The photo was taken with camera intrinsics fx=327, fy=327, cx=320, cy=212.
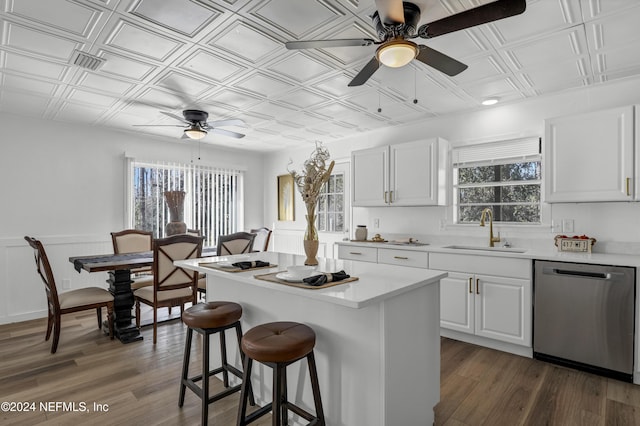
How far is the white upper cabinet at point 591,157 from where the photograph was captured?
8.80 feet

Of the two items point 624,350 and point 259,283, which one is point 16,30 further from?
point 624,350

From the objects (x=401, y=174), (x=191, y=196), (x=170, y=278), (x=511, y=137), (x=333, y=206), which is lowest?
(x=170, y=278)

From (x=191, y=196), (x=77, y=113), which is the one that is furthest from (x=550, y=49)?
(x=191, y=196)

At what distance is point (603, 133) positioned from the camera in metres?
2.77

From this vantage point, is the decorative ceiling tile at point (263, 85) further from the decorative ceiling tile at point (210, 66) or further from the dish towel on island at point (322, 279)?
the dish towel on island at point (322, 279)

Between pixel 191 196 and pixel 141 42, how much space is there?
3487mm

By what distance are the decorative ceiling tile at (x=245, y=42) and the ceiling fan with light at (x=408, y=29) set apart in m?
0.45

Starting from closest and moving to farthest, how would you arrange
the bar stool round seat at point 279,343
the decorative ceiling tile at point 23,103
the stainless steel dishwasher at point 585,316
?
the bar stool round seat at point 279,343 < the stainless steel dishwasher at point 585,316 < the decorative ceiling tile at point 23,103

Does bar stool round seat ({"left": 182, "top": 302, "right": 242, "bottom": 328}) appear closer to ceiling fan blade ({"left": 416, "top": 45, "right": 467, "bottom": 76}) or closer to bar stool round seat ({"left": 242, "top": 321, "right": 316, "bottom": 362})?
bar stool round seat ({"left": 242, "top": 321, "right": 316, "bottom": 362})

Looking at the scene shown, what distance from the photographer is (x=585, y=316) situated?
8.61 feet

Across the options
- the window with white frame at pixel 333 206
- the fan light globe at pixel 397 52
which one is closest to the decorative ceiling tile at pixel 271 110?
the window with white frame at pixel 333 206

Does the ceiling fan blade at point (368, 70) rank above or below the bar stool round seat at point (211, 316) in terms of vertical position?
above

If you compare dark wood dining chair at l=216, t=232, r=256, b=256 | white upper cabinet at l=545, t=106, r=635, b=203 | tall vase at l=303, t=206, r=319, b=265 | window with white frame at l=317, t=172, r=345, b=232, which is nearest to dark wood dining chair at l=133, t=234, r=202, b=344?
dark wood dining chair at l=216, t=232, r=256, b=256

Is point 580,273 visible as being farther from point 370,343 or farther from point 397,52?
point 397,52
